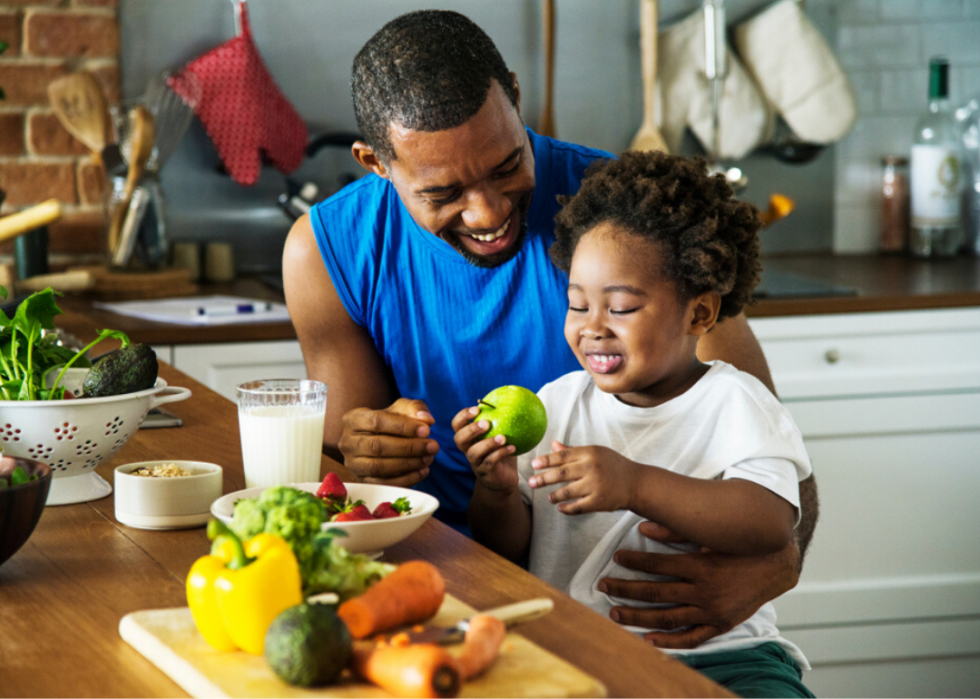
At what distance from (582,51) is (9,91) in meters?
1.50

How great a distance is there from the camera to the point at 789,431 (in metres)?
1.33

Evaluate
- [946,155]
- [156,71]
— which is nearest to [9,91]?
[156,71]

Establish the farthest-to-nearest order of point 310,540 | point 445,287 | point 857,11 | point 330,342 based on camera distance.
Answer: point 857,11
point 330,342
point 445,287
point 310,540

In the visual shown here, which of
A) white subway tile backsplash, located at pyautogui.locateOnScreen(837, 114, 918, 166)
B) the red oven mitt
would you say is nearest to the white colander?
the red oven mitt

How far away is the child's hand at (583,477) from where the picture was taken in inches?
44.2

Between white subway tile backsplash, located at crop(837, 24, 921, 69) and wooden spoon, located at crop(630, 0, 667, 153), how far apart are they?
585mm

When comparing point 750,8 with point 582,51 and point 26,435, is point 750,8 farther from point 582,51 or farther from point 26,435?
point 26,435

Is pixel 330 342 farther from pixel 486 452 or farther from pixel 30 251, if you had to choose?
pixel 30 251

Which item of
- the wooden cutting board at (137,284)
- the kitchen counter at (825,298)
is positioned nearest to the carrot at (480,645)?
the kitchen counter at (825,298)

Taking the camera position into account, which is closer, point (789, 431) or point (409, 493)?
point (409, 493)

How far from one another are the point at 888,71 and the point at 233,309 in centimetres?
204

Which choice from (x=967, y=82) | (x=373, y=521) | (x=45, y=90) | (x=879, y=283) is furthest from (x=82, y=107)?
(x=967, y=82)

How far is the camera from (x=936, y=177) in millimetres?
3090

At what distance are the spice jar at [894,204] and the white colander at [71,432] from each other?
2.61 metres
